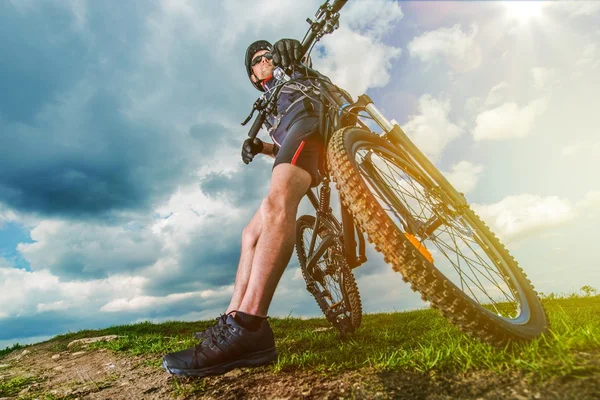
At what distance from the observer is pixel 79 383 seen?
3.10 m

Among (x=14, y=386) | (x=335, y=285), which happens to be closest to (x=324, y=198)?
(x=335, y=285)

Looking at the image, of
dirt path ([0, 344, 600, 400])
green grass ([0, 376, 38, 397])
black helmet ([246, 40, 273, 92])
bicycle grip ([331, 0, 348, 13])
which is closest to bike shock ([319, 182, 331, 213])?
black helmet ([246, 40, 273, 92])

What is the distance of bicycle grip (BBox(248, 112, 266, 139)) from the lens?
3992 mm

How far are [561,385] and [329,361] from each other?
144cm

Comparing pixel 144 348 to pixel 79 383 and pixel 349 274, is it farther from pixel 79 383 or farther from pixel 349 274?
pixel 349 274

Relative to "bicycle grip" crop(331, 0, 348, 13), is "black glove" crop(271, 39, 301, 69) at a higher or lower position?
lower

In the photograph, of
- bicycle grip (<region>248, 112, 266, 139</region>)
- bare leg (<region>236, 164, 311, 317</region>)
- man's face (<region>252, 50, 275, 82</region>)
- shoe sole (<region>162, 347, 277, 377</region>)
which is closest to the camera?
shoe sole (<region>162, 347, 277, 377</region>)

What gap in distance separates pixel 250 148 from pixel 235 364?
240 centimetres

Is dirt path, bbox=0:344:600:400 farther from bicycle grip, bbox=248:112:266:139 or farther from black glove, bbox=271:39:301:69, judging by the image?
black glove, bbox=271:39:301:69

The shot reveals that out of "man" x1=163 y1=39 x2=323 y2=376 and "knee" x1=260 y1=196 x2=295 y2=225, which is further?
"knee" x1=260 y1=196 x2=295 y2=225

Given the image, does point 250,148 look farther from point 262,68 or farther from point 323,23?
point 323,23

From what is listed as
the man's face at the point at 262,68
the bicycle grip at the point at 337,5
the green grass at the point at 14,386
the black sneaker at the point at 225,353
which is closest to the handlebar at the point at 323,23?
the bicycle grip at the point at 337,5

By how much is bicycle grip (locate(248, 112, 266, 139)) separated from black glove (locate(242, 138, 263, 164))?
0.24 feet

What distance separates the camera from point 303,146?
302cm
